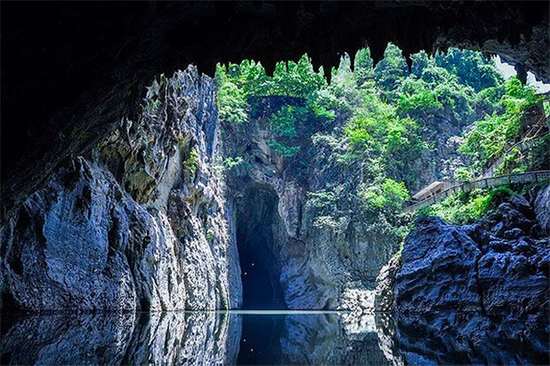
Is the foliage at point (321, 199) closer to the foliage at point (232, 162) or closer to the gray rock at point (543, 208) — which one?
the foliage at point (232, 162)

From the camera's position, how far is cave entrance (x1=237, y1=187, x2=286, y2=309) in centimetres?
3738

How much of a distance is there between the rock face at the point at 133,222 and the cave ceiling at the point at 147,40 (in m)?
3.33

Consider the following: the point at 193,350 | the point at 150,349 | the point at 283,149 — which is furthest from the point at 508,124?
the point at 150,349

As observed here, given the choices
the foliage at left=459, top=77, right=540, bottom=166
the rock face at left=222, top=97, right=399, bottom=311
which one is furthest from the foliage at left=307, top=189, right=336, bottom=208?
the foliage at left=459, top=77, right=540, bottom=166

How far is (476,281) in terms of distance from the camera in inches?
609

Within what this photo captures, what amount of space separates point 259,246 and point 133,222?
23.4m

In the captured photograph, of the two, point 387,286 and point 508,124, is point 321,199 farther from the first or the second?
point 508,124

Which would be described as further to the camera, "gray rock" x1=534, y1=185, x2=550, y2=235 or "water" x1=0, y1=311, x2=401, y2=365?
"gray rock" x1=534, y1=185, x2=550, y2=235

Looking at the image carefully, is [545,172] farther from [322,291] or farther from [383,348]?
[322,291]

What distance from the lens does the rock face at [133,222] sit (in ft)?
40.6

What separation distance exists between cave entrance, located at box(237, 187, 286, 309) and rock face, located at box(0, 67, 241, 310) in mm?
9125

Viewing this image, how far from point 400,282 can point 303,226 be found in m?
14.7

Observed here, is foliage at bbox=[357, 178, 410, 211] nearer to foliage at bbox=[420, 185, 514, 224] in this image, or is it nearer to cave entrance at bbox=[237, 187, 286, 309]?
foliage at bbox=[420, 185, 514, 224]


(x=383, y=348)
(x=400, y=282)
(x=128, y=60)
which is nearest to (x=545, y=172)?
(x=400, y=282)
